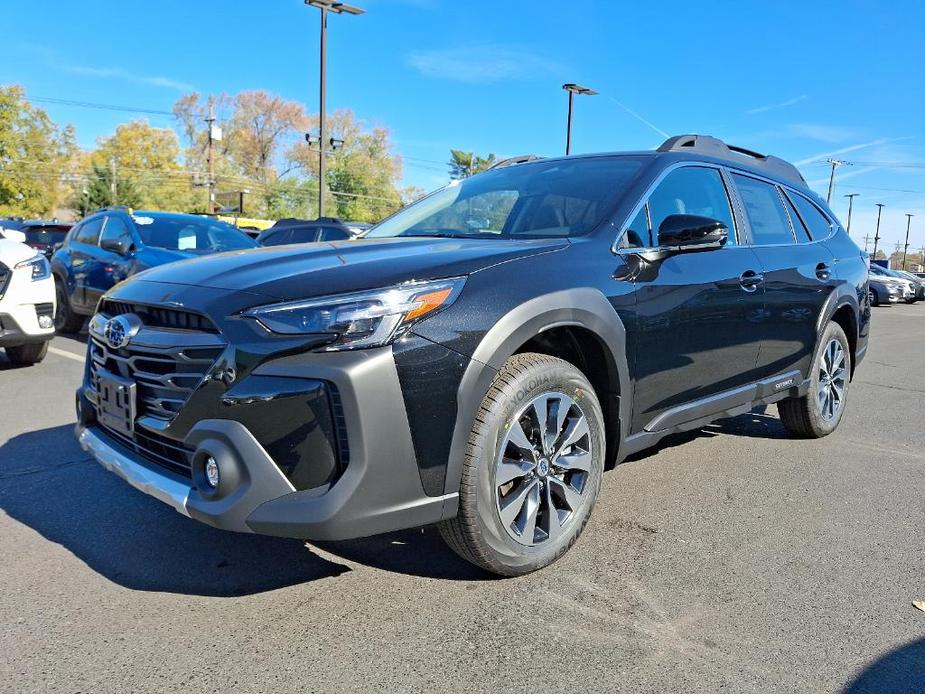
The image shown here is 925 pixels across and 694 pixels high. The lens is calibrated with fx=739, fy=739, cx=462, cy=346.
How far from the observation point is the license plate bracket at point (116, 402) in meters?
2.66

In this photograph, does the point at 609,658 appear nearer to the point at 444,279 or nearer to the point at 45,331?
the point at 444,279

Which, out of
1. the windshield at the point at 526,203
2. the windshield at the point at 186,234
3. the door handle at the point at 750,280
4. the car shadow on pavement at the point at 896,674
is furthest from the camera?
the windshield at the point at 186,234

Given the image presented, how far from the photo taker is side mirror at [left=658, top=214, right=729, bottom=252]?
127 inches

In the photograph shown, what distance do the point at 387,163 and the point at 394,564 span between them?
241ft

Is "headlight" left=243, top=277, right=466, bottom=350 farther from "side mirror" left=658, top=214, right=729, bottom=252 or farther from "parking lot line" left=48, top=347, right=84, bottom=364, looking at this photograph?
"parking lot line" left=48, top=347, right=84, bottom=364

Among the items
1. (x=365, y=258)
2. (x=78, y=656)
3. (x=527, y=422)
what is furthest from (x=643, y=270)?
(x=78, y=656)

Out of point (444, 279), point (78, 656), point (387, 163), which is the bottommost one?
point (78, 656)

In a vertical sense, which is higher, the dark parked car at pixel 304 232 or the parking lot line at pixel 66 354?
the dark parked car at pixel 304 232

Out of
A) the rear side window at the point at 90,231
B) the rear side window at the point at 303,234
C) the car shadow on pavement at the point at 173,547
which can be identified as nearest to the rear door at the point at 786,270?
the car shadow on pavement at the point at 173,547

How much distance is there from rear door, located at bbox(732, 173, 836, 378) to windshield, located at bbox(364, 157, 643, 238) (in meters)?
1.02

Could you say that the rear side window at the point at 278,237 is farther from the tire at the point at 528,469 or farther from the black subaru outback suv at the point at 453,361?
the tire at the point at 528,469

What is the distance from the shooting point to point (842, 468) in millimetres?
4367

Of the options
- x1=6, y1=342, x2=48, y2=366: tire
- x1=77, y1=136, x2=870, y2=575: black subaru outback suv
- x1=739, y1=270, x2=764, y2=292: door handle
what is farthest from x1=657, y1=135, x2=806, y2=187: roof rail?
x1=6, y1=342, x2=48, y2=366: tire

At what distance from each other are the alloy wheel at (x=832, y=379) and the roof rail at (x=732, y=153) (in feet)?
3.84
